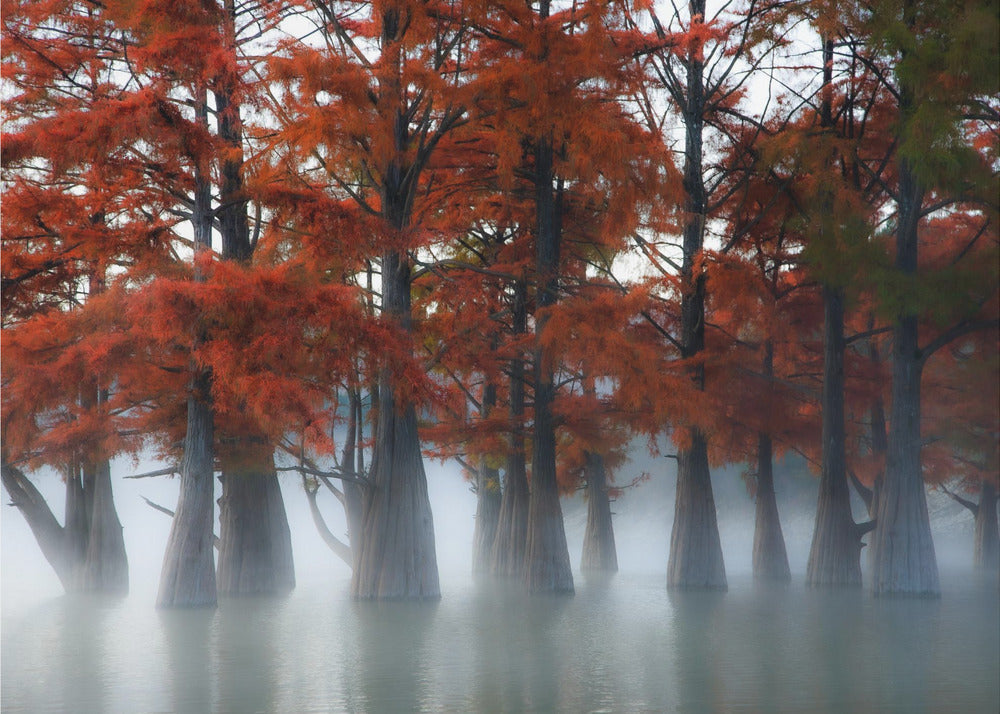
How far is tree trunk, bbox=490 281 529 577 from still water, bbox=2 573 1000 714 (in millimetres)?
2840

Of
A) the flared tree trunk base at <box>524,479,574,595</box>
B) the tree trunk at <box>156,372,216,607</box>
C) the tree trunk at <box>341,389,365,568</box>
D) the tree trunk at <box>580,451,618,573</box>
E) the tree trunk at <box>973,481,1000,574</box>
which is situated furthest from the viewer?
the tree trunk at <box>973,481,1000,574</box>

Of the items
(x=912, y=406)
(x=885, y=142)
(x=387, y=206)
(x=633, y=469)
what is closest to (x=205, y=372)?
(x=387, y=206)

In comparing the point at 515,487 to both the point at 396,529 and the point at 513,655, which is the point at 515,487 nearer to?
the point at 396,529

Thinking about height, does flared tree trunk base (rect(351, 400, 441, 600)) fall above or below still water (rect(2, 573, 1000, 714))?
above

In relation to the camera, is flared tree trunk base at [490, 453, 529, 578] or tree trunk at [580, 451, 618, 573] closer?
flared tree trunk base at [490, 453, 529, 578]

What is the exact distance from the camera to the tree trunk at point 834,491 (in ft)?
71.1

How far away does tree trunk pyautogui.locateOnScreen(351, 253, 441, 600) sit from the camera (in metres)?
18.7

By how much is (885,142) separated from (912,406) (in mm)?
6777

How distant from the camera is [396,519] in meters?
18.8

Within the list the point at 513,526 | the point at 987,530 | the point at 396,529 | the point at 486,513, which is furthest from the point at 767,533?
the point at 396,529

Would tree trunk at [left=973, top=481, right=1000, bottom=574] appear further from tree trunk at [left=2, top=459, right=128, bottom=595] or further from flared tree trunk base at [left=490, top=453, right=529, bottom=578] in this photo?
tree trunk at [left=2, top=459, right=128, bottom=595]

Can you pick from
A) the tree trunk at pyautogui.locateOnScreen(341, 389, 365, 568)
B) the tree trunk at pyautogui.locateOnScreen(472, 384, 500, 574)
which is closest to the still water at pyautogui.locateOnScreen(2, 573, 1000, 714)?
the tree trunk at pyautogui.locateOnScreen(341, 389, 365, 568)

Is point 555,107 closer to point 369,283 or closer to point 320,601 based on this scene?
point 369,283

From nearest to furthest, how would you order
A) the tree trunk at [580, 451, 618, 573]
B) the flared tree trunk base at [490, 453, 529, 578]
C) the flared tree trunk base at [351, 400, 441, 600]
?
the flared tree trunk base at [351, 400, 441, 600] < the flared tree trunk base at [490, 453, 529, 578] < the tree trunk at [580, 451, 618, 573]
